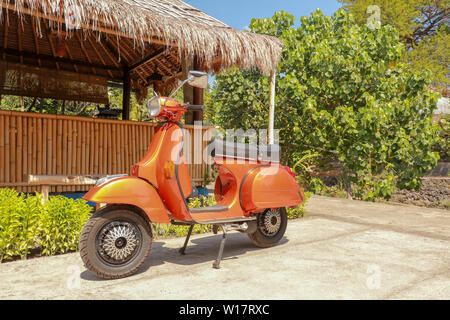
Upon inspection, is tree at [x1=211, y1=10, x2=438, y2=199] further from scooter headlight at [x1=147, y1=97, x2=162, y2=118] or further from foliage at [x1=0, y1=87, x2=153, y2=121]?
scooter headlight at [x1=147, y1=97, x2=162, y2=118]

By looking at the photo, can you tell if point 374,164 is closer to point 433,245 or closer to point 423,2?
point 433,245

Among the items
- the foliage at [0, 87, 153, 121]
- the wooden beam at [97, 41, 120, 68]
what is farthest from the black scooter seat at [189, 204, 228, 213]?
the foliage at [0, 87, 153, 121]

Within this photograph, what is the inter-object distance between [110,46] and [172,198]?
8148mm

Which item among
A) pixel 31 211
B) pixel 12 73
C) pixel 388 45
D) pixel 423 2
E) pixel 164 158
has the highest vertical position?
pixel 423 2

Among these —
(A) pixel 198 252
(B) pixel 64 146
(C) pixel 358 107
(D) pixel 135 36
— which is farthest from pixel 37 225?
(C) pixel 358 107

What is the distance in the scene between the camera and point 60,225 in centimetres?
394

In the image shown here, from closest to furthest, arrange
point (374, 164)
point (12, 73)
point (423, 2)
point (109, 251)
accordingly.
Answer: point (109, 251) → point (12, 73) → point (374, 164) → point (423, 2)

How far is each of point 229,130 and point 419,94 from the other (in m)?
6.24

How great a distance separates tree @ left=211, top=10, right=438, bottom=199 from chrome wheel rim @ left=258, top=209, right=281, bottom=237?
6.25m

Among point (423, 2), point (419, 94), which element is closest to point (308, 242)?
point (419, 94)

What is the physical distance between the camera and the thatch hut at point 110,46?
5238 mm

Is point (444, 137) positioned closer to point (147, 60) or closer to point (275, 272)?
point (147, 60)

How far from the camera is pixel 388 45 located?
34.4ft

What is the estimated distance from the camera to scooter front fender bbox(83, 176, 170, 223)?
308 centimetres
